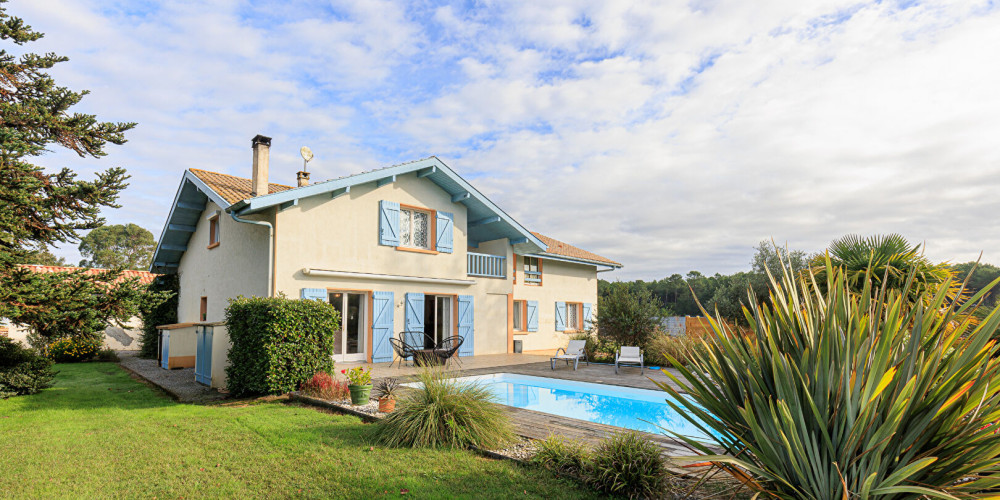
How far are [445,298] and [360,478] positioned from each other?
1121cm

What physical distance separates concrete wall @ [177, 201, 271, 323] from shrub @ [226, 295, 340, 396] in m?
3.42

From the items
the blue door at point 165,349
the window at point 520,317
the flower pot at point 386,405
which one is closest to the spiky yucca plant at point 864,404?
the flower pot at point 386,405

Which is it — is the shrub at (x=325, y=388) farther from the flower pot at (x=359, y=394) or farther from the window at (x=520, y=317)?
the window at (x=520, y=317)

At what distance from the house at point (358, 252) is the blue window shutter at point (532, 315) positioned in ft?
2.61

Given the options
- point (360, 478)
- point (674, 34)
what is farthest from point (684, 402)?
point (674, 34)

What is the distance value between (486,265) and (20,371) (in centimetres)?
1124

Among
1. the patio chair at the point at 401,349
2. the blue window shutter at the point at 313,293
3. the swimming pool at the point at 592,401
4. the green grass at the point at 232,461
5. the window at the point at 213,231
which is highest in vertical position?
the window at the point at 213,231

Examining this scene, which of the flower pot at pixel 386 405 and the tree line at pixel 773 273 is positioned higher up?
the tree line at pixel 773 273

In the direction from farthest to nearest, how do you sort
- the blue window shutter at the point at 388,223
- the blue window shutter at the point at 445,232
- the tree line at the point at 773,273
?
the blue window shutter at the point at 445,232, the blue window shutter at the point at 388,223, the tree line at the point at 773,273

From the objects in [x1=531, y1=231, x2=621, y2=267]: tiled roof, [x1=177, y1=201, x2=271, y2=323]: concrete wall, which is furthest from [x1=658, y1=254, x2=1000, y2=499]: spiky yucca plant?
[x1=531, y1=231, x2=621, y2=267]: tiled roof

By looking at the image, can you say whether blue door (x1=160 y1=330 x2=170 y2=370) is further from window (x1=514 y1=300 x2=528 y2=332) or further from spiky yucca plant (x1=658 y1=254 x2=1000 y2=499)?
spiky yucca plant (x1=658 y1=254 x2=1000 y2=499)

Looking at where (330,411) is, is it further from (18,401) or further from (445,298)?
(445,298)

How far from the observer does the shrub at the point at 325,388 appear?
8.27 meters

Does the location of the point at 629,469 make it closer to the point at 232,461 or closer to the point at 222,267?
the point at 232,461
